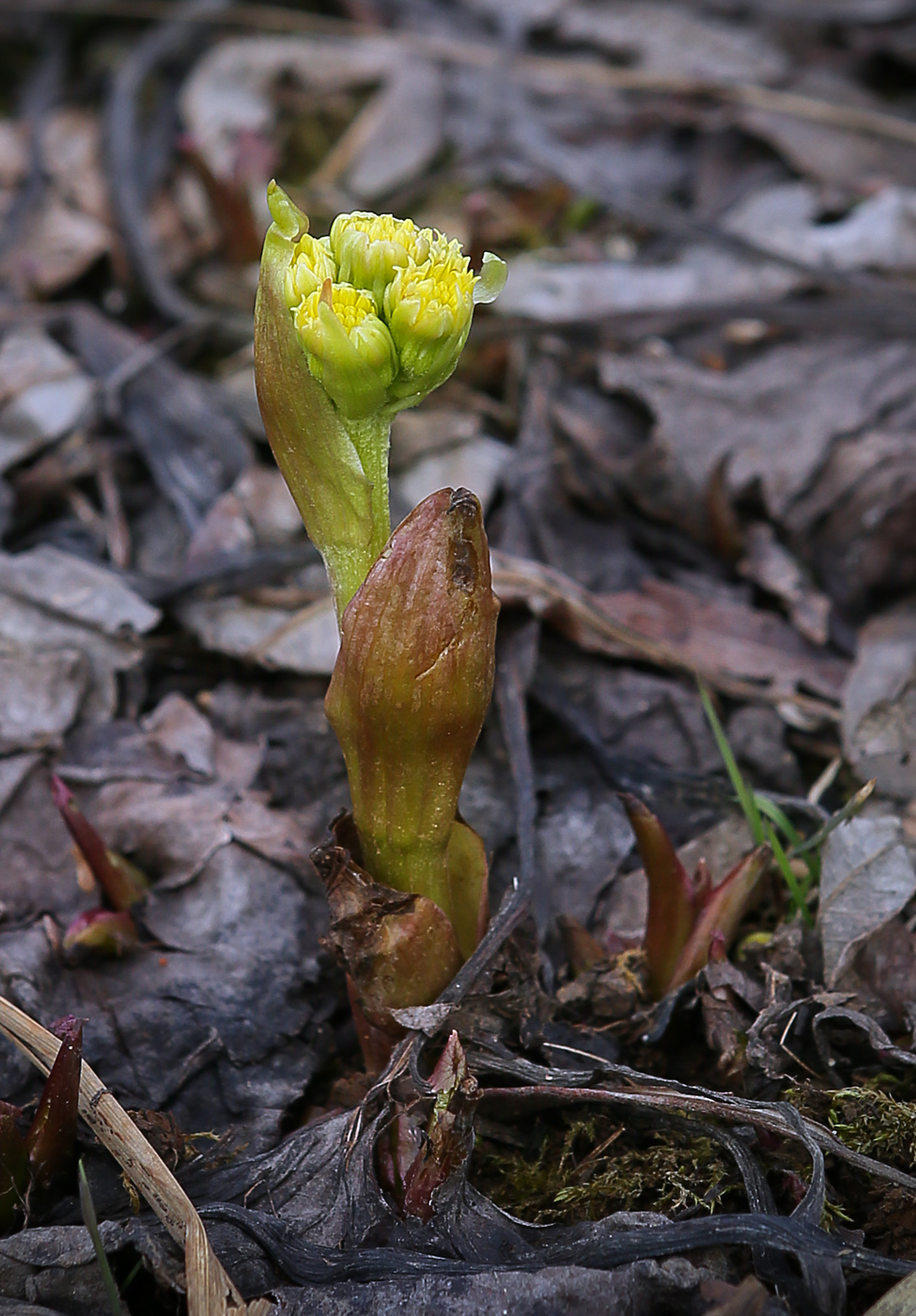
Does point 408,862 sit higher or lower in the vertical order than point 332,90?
lower

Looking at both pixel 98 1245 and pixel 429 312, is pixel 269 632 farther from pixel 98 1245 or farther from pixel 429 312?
pixel 98 1245

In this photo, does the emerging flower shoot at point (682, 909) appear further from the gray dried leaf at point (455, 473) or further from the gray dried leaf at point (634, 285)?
the gray dried leaf at point (634, 285)

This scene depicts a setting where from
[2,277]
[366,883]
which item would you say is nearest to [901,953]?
[366,883]

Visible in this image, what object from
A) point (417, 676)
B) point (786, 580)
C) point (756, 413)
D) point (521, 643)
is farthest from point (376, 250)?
point (756, 413)

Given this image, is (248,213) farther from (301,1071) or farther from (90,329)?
(301,1071)

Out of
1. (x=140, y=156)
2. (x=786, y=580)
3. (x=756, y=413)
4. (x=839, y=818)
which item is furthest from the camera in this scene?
(x=140, y=156)

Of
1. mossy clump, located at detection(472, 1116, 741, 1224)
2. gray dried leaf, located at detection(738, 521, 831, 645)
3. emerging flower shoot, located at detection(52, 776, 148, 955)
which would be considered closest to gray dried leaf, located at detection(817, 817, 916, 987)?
mossy clump, located at detection(472, 1116, 741, 1224)
